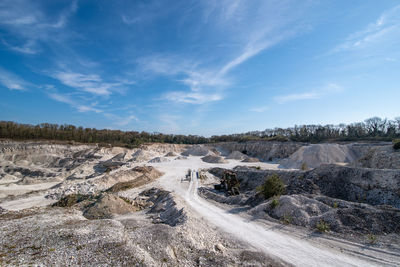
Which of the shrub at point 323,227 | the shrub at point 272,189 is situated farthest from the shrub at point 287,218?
the shrub at point 272,189

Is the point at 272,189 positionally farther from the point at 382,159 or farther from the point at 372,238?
the point at 382,159

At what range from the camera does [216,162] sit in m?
45.9

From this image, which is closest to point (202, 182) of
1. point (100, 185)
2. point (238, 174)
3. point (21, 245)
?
point (238, 174)

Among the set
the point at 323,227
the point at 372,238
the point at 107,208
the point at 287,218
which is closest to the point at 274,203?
the point at 287,218

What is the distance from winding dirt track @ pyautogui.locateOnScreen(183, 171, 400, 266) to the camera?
742 cm

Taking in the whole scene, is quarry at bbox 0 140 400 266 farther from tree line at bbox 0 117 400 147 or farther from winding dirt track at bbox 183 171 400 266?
tree line at bbox 0 117 400 147

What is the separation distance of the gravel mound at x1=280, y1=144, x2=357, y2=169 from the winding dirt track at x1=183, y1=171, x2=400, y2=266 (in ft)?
96.0

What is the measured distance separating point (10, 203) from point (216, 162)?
3500 centimetres

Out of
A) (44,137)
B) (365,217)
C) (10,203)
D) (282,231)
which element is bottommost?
(10,203)

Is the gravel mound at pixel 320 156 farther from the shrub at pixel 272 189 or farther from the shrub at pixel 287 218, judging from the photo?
the shrub at pixel 287 218

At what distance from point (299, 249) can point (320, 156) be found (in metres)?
34.0

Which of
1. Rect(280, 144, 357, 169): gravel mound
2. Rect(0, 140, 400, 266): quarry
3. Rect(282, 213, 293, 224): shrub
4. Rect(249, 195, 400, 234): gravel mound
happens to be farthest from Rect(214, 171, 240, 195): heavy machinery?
Rect(280, 144, 357, 169): gravel mound

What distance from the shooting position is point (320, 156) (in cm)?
3688

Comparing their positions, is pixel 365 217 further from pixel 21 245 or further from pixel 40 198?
pixel 40 198
